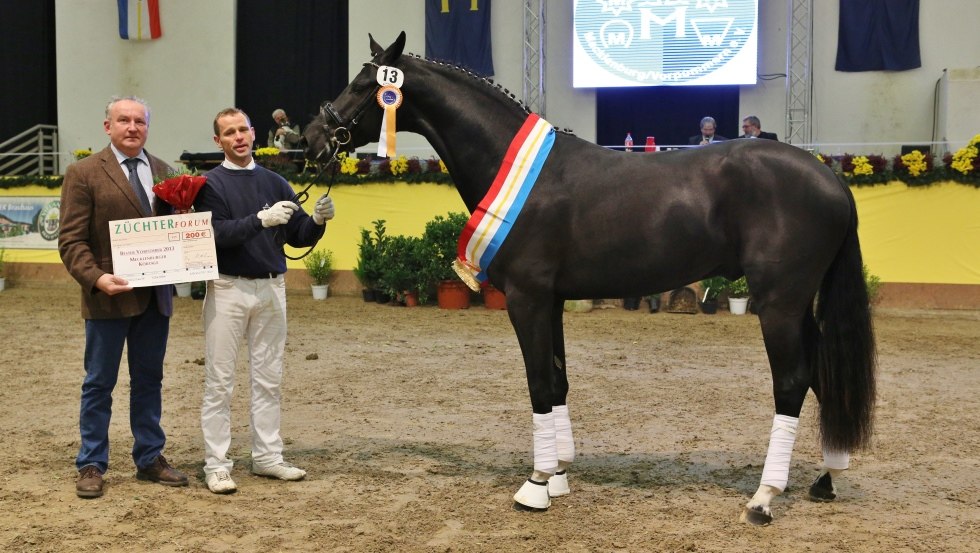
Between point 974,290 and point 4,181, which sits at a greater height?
point 4,181

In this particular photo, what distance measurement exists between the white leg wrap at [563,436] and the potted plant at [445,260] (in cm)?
678

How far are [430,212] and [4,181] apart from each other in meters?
7.26

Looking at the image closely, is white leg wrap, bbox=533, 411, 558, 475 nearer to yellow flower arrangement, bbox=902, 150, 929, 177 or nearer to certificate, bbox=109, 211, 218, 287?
certificate, bbox=109, 211, 218, 287

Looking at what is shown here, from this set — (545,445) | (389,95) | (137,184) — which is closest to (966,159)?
(545,445)

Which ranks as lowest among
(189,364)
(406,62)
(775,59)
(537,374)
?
(189,364)

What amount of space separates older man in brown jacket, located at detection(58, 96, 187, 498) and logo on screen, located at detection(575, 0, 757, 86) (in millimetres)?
11123

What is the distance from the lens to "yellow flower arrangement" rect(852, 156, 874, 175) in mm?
10328

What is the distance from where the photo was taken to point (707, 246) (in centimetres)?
371

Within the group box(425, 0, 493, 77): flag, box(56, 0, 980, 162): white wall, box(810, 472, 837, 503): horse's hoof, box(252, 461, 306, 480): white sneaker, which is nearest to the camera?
box(810, 472, 837, 503): horse's hoof

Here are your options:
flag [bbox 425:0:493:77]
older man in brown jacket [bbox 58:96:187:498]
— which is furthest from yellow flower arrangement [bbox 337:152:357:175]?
older man in brown jacket [bbox 58:96:187:498]

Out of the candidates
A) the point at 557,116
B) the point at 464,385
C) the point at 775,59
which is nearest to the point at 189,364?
the point at 464,385

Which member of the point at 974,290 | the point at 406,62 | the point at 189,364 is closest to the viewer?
the point at 406,62

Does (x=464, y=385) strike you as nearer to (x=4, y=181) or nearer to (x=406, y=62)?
(x=406, y=62)

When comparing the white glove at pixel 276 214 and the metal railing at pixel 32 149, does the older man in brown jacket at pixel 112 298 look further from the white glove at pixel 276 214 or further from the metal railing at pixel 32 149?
the metal railing at pixel 32 149
